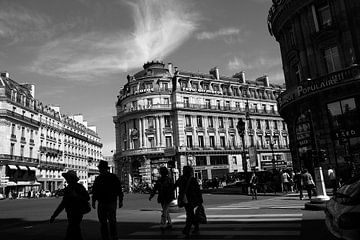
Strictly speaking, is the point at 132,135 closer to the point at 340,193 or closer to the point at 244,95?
the point at 244,95

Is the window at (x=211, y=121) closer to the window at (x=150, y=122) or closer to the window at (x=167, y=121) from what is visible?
Result: the window at (x=167, y=121)

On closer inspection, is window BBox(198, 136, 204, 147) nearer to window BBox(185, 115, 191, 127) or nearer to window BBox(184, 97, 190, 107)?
window BBox(185, 115, 191, 127)

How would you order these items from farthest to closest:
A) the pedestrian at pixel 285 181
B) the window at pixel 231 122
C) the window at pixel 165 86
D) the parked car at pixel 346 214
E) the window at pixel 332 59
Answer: the window at pixel 231 122
the window at pixel 165 86
the pedestrian at pixel 285 181
the window at pixel 332 59
the parked car at pixel 346 214

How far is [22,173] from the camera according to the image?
50.3 meters

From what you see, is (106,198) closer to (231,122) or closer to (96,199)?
(96,199)

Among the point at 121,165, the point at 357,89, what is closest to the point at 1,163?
the point at 121,165

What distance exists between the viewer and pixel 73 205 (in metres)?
5.93

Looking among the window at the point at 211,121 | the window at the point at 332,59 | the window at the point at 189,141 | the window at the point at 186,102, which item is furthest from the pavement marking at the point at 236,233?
the window at the point at 211,121

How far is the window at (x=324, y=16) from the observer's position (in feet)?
69.9

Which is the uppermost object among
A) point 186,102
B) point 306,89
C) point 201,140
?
point 186,102

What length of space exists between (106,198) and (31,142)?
52.3m

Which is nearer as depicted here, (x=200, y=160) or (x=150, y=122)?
(x=150, y=122)

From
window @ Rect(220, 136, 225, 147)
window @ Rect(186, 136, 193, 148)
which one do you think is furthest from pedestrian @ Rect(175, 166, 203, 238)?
window @ Rect(220, 136, 225, 147)

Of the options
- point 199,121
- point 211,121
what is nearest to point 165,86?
point 199,121
